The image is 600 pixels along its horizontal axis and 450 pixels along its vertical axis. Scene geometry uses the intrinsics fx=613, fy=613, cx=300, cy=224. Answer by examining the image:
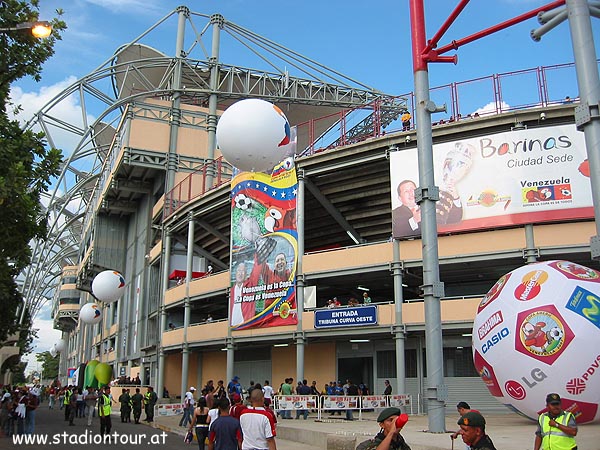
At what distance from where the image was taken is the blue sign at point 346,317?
25.9 meters

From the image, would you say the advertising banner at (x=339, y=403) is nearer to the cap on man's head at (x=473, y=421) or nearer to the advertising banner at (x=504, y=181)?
the advertising banner at (x=504, y=181)

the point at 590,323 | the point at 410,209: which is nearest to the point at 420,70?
the point at 590,323

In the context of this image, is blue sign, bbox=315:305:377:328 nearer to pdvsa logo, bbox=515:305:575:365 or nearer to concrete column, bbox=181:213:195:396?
concrete column, bbox=181:213:195:396

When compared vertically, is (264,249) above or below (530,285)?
above

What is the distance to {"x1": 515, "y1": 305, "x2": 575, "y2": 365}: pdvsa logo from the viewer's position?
502 inches

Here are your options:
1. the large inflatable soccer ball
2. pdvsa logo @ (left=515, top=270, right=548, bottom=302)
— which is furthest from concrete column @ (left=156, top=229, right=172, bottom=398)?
the large inflatable soccer ball

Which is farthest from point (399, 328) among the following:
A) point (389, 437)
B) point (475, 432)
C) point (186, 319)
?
point (389, 437)

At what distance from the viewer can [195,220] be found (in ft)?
122

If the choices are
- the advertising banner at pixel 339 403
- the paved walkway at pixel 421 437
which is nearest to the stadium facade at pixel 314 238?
the advertising banner at pixel 339 403

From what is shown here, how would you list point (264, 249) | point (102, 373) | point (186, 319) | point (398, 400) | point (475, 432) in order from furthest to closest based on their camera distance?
point (102, 373) → point (186, 319) → point (264, 249) → point (398, 400) → point (475, 432)

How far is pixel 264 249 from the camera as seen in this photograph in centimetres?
2977

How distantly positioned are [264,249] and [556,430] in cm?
2331

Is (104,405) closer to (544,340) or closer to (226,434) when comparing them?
(226,434)

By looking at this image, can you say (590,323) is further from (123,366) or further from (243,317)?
(123,366)
